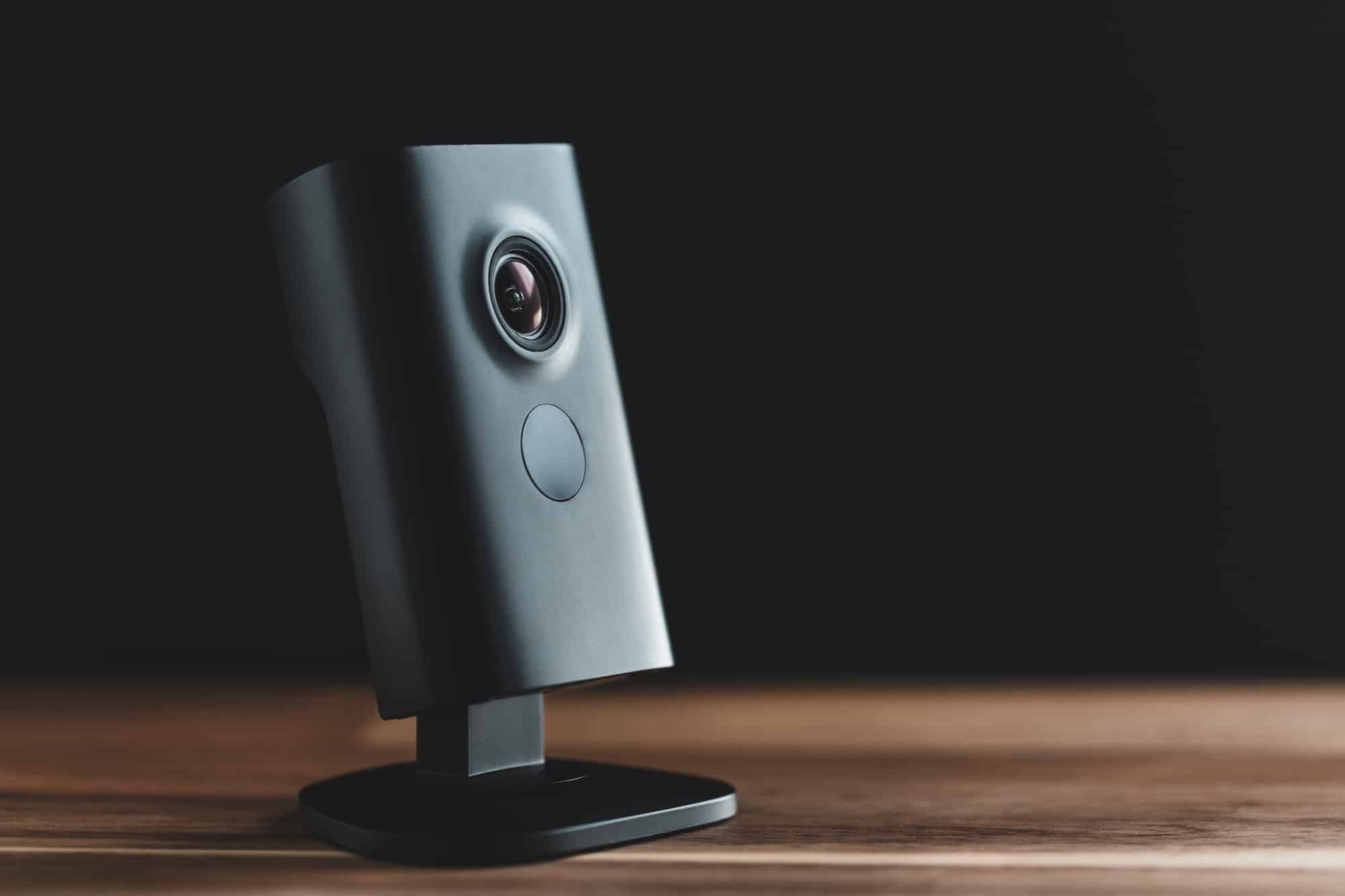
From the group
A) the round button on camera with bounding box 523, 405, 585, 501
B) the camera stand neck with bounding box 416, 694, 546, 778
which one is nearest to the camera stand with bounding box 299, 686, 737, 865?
the camera stand neck with bounding box 416, 694, 546, 778

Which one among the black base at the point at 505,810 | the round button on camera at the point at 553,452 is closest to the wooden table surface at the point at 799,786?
the black base at the point at 505,810

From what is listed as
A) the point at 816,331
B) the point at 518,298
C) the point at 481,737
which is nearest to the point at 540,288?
the point at 518,298

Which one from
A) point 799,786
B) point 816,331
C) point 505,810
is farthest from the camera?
point 816,331

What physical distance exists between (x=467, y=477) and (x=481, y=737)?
0.44 ft

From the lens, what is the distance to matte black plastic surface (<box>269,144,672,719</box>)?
62cm

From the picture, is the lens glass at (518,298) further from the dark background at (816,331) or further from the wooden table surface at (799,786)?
the dark background at (816,331)

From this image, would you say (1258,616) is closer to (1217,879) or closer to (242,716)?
(1217,879)

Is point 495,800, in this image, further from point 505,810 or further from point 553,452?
point 553,452

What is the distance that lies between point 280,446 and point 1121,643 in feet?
2.39

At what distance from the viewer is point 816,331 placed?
47.0 inches

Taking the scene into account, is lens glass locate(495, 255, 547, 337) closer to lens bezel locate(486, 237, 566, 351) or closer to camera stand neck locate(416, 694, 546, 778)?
lens bezel locate(486, 237, 566, 351)

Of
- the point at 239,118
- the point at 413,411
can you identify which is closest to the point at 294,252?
the point at 413,411

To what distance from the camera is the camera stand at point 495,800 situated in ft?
1.97

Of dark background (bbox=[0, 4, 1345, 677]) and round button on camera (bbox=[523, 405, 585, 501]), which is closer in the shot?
round button on camera (bbox=[523, 405, 585, 501])
